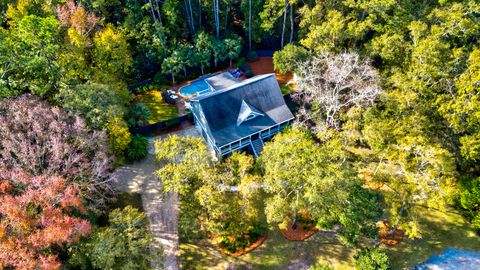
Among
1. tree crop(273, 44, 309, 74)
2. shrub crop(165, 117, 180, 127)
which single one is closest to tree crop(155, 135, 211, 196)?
shrub crop(165, 117, 180, 127)

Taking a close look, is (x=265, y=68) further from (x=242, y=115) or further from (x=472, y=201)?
(x=472, y=201)

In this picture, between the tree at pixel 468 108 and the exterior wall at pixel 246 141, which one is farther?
the exterior wall at pixel 246 141

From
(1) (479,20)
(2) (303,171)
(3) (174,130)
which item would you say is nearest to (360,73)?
(1) (479,20)

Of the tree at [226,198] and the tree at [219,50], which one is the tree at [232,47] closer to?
the tree at [219,50]

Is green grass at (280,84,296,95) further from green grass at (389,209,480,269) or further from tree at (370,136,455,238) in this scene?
green grass at (389,209,480,269)

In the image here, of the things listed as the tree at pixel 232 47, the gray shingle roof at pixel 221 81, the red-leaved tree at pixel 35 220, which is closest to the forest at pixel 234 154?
the red-leaved tree at pixel 35 220

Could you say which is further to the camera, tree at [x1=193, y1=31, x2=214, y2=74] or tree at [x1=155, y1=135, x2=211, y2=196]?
tree at [x1=193, y1=31, x2=214, y2=74]
